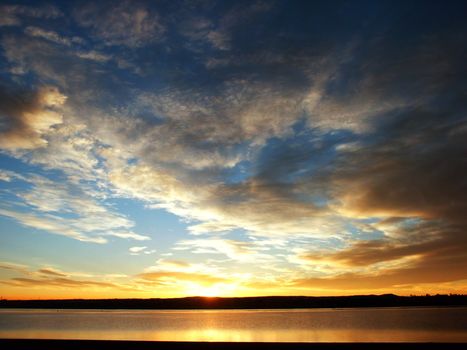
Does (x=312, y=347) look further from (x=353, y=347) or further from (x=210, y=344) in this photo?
(x=210, y=344)

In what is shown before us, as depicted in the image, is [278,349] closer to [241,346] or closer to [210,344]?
[241,346]

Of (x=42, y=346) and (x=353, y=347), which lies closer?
(x=353, y=347)

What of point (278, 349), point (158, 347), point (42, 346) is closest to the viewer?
point (278, 349)

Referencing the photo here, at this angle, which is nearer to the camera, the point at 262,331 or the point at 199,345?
the point at 199,345

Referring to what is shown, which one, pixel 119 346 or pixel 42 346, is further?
pixel 42 346

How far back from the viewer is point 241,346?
2361 centimetres

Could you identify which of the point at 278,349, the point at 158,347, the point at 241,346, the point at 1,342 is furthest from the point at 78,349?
the point at 278,349

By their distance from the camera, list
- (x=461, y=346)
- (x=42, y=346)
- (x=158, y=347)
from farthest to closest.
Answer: (x=42, y=346)
(x=158, y=347)
(x=461, y=346)

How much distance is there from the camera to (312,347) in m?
23.0

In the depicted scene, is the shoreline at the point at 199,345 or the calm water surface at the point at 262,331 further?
the calm water surface at the point at 262,331

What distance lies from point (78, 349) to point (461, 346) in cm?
2294

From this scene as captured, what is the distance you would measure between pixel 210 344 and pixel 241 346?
225 cm

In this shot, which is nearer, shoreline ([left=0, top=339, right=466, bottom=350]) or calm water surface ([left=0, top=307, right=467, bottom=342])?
shoreline ([left=0, top=339, right=466, bottom=350])

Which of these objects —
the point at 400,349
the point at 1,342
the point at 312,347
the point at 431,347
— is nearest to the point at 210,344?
the point at 312,347
